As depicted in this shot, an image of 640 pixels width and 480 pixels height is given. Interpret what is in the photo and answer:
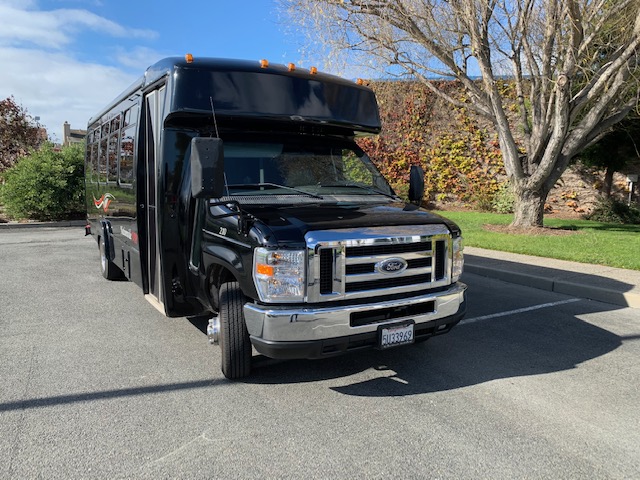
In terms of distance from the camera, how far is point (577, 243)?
11117 mm

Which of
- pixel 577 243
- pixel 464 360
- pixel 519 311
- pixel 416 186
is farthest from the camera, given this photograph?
pixel 577 243

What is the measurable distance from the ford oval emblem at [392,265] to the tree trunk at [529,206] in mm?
10604

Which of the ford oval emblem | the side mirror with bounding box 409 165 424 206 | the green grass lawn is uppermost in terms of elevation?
the side mirror with bounding box 409 165 424 206

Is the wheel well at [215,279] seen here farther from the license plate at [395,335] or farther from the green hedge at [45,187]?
the green hedge at [45,187]

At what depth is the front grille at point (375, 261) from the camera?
363 cm

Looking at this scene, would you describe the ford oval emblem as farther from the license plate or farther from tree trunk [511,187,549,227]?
tree trunk [511,187,549,227]

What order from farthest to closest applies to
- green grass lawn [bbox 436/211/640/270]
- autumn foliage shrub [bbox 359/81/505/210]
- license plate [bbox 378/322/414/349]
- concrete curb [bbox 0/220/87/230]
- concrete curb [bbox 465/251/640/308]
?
autumn foliage shrub [bbox 359/81/505/210]
concrete curb [bbox 0/220/87/230]
green grass lawn [bbox 436/211/640/270]
concrete curb [bbox 465/251/640/308]
license plate [bbox 378/322/414/349]

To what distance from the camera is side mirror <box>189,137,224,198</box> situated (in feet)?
12.2

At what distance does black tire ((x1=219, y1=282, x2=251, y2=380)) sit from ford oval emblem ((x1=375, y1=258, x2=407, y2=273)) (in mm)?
1117

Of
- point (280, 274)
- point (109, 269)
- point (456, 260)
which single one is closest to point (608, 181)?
point (456, 260)

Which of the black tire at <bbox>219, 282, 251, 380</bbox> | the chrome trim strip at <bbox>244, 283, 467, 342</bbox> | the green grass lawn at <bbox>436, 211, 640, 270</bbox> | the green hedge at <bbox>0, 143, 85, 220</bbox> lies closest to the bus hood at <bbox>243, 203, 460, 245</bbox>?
the chrome trim strip at <bbox>244, 283, 467, 342</bbox>

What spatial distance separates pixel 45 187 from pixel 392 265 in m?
16.9

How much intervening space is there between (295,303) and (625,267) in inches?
293

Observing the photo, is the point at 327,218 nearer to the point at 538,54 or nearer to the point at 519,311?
the point at 519,311
